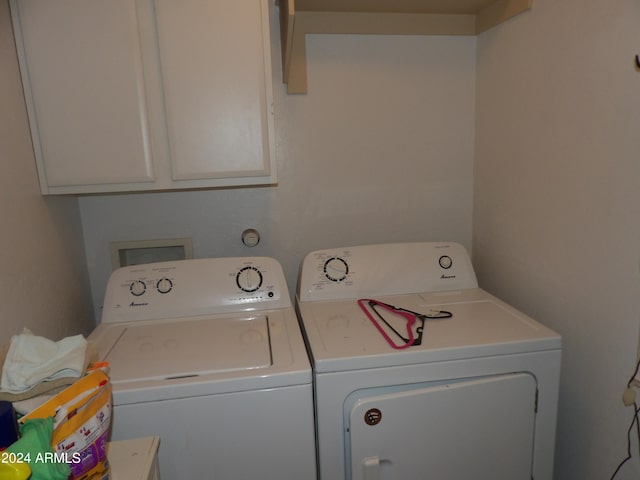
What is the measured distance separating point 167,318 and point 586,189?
1.48 metres

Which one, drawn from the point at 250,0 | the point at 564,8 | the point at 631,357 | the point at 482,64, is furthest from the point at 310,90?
the point at 631,357

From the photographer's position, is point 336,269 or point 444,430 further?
point 336,269

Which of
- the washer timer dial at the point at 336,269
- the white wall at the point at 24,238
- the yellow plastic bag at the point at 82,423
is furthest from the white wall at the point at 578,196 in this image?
the white wall at the point at 24,238

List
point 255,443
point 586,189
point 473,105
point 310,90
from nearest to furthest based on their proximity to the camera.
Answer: point 255,443 < point 586,189 < point 310,90 < point 473,105

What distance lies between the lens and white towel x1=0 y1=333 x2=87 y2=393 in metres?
0.79

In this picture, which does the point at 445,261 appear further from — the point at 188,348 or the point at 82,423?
the point at 82,423

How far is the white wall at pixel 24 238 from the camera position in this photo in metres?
1.21

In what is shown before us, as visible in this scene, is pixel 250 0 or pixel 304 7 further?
pixel 304 7

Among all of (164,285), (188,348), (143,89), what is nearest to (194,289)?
(164,285)

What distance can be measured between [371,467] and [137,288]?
3.33 feet

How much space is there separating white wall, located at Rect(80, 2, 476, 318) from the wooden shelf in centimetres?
5

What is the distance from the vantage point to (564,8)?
4.40ft

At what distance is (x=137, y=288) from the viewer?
154cm

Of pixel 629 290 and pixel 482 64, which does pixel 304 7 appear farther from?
pixel 629 290
